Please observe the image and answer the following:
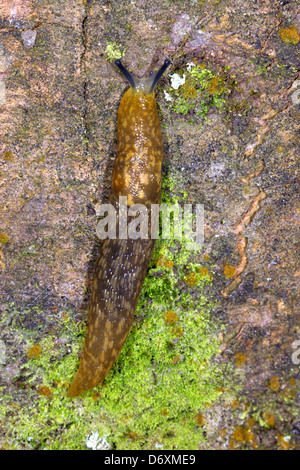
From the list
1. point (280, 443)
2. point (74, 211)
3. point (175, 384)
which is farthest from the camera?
point (74, 211)

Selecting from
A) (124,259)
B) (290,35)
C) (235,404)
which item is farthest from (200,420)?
(290,35)

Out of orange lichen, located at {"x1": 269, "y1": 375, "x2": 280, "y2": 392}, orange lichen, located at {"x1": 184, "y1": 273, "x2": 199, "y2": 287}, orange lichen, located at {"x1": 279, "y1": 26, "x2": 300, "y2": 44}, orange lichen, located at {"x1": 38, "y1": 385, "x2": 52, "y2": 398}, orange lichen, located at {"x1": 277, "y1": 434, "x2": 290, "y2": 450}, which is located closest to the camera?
orange lichen, located at {"x1": 277, "y1": 434, "x2": 290, "y2": 450}

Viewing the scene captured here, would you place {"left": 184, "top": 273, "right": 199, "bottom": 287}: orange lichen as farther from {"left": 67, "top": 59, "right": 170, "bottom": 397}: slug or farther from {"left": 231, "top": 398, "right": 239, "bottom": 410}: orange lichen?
{"left": 231, "top": 398, "right": 239, "bottom": 410}: orange lichen

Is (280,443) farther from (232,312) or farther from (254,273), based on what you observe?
(254,273)

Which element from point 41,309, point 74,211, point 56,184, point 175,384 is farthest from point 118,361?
point 56,184

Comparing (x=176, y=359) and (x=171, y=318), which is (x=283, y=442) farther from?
(x=171, y=318)

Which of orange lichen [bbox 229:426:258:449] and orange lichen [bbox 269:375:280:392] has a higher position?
orange lichen [bbox 269:375:280:392]

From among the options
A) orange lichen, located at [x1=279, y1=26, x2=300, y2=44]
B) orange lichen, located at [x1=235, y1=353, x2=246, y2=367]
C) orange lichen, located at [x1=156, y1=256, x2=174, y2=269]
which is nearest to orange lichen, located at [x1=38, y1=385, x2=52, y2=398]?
orange lichen, located at [x1=156, y1=256, x2=174, y2=269]
